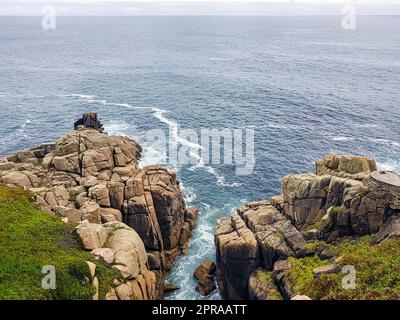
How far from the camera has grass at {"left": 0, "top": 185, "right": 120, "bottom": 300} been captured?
3556 centimetres

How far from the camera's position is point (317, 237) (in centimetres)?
4878

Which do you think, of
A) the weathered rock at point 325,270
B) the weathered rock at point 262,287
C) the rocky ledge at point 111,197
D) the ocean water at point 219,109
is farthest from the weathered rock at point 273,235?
the rocky ledge at point 111,197

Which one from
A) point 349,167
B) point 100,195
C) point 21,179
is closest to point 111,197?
point 100,195

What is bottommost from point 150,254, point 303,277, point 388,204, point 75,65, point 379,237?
point 150,254

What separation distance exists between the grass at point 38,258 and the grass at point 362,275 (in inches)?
783

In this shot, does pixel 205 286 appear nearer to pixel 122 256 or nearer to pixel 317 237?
pixel 317 237

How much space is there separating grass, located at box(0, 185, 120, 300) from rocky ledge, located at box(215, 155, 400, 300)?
61.3 ft

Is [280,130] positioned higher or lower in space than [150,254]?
higher

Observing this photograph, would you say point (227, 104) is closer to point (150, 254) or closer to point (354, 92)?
point (354, 92)

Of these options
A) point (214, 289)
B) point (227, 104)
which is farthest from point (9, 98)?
point (214, 289)

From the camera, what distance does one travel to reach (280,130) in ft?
355

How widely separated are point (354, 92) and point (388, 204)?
10501 cm

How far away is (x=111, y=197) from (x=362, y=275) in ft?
116

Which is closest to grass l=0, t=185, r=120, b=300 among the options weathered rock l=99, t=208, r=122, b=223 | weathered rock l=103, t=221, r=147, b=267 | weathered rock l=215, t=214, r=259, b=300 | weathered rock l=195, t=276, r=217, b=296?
weathered rock l=103, t=221, r=147, b=267
